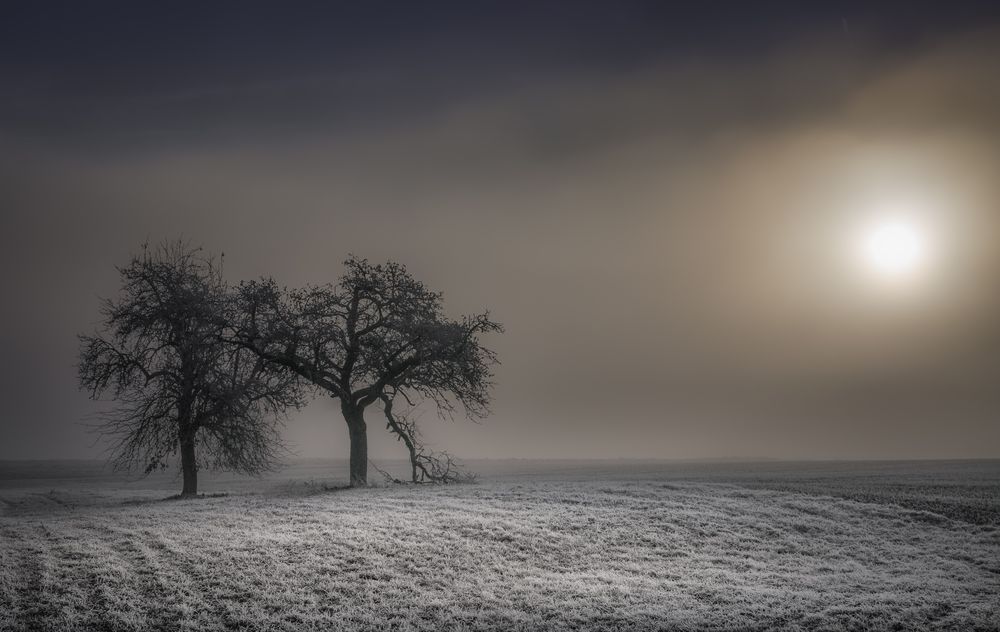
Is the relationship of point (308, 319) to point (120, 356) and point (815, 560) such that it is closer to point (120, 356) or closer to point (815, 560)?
point (120, 356)

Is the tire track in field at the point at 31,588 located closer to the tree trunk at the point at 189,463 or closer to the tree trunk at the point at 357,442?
the tree trunk at the point at 189,463

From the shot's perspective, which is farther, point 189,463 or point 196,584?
point 189,463

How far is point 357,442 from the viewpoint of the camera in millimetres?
38594

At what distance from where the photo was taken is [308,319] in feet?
125

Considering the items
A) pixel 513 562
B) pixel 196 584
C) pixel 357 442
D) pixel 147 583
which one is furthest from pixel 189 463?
pixel 513 562

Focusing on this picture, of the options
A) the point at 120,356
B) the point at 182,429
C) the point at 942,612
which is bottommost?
the point at 942,612

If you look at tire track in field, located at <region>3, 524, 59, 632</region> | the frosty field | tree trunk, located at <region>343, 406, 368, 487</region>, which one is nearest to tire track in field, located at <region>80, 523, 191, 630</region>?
the frosty field

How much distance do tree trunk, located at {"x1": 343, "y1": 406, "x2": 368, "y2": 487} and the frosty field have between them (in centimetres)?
463

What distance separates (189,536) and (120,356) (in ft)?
61.2

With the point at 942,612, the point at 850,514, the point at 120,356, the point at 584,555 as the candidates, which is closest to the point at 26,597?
the point at 584,555

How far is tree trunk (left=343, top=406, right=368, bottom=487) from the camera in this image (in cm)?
3825

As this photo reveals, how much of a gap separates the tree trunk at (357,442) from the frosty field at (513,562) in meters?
4.63

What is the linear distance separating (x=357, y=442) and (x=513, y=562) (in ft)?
62.2

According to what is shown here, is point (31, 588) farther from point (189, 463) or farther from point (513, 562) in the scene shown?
point (189, 463)
